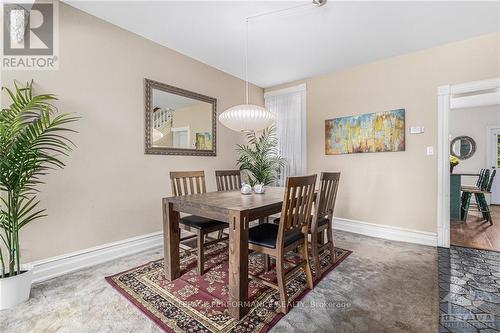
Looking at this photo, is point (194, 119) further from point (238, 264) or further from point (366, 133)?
point (366, 133)

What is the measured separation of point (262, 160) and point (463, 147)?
6057 mm

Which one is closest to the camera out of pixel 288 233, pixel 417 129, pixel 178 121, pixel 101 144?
pixel 288 233

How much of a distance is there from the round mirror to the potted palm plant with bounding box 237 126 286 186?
5451mm

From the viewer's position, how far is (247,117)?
8.39ft

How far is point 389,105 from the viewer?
347cm

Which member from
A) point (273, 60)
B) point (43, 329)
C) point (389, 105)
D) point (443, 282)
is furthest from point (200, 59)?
point (443, 282)

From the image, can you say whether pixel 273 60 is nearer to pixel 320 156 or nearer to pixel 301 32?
pixel 301 32

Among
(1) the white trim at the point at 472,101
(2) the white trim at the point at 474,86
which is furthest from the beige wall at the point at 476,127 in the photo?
(2) the white trim at the point at 474,86

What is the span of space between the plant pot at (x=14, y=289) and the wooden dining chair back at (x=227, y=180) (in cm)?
194

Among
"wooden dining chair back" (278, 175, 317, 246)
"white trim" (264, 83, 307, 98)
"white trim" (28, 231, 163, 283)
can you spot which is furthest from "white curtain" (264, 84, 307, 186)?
"white trim" (28, 231, 163, 283)

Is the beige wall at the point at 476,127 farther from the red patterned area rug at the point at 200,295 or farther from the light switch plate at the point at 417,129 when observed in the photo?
the red patterned area rug at the point at 200,295

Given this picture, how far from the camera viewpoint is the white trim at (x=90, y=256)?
2.21m

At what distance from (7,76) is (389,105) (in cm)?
449

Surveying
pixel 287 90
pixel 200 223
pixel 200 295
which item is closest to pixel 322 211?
pixel 200 223
